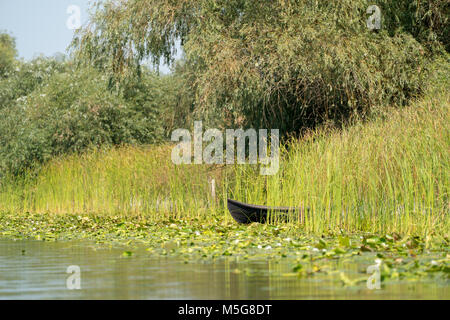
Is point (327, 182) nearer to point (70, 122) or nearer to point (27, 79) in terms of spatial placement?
point (70, 122)

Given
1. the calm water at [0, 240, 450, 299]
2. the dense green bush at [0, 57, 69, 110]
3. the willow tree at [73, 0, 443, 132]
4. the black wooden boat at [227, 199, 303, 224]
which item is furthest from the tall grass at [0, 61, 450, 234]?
the dense green bush at [0, 57, 69, 110]

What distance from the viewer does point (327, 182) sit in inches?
441

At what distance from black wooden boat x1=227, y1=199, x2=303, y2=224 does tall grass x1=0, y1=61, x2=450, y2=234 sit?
0.34 meters

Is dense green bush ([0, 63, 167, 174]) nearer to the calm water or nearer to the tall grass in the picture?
the tall grass

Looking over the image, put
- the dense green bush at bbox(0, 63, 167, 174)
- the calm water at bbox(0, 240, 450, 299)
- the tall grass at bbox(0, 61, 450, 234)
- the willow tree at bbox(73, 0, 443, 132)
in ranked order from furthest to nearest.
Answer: the dense green bush at bbox(0, 63, 167, 174)
the willow tree at bbox(73, 0, 443, 132)
the tall grass at bbox(0, 61, 450, 234)
the calm water at bbox(0, 240, 450, 299)

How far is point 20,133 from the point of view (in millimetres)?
25594

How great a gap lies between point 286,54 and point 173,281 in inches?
442

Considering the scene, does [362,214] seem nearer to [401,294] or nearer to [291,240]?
[291,240]

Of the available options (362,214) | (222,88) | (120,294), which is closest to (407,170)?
(362,214)

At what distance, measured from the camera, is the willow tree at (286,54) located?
58.2ft

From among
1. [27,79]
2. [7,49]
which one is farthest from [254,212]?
[7,49]

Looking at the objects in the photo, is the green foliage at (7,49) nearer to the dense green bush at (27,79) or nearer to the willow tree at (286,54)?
the dense green bush at (27,79)

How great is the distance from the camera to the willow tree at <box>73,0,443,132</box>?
1773 cm

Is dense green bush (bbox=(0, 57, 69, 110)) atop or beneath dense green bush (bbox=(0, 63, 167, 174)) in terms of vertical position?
atop
